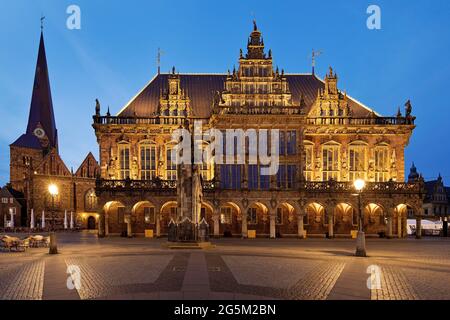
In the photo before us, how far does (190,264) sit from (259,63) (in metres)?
32.3

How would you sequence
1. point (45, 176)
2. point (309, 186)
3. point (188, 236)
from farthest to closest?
1. point (45, 176)
2. point (309, 186)
3. point (188, 236)

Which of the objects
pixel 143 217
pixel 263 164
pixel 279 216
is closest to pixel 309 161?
pixel 263 164

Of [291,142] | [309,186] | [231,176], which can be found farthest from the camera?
[291,142]

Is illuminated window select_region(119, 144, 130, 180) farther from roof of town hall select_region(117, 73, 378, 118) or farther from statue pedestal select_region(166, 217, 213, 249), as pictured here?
statue pedestal select_region(166, 217, 213, 249)

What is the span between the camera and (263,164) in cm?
4659

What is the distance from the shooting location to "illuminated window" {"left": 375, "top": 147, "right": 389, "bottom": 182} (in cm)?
5019

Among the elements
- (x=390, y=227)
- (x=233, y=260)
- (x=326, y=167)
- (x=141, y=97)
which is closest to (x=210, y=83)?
(x=141, y=97)

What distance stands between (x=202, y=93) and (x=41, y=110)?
4914 centimetres

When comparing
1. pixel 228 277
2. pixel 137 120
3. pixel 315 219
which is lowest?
pixel 315 219

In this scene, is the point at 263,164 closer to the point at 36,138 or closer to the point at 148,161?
the point at 148,161

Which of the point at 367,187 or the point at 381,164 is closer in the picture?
the point at 367,187

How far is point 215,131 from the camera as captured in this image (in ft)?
153

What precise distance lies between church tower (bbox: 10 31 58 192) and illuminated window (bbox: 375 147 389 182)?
56490 mm

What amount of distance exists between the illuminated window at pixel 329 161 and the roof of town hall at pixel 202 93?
5.31 meters
